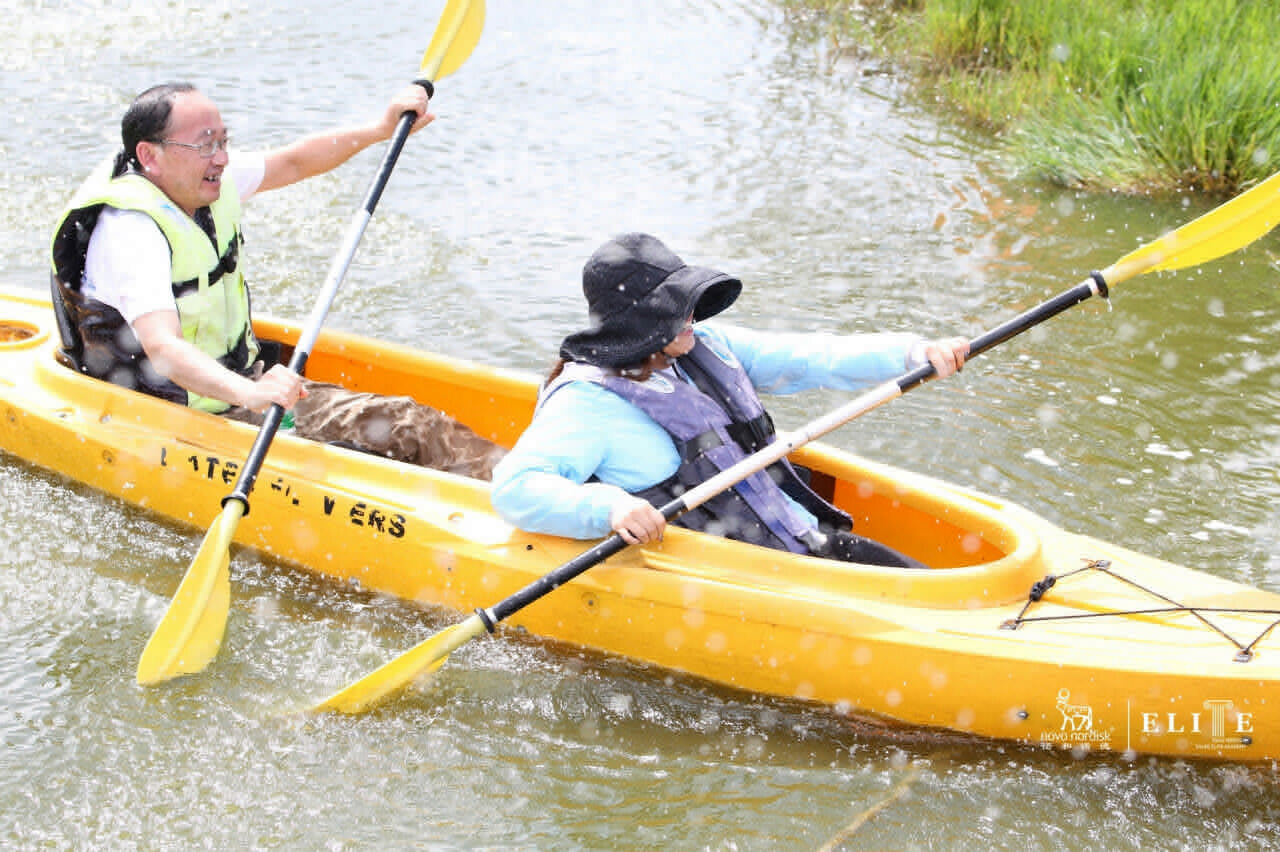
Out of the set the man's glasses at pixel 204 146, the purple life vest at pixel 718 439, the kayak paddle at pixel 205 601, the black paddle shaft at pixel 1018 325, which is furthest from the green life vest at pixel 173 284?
the black paddle shaft at pixel 1018 325

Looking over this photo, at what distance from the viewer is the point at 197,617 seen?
143 inches

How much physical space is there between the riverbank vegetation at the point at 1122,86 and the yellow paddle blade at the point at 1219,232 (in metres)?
3.63

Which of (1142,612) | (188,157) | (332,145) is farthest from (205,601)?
(1142,612)

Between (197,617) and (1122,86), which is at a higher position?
(1122,86)

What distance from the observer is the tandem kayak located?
3.24m

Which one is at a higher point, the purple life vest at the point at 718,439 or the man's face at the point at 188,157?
the man's face at the point at 188,157

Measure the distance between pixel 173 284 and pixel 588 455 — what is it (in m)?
1.43

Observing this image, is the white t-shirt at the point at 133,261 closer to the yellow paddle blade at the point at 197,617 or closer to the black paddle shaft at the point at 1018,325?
the yellow paddle blade at the point at 197,617

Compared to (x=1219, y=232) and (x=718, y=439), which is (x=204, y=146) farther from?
(x=1219, y=232)

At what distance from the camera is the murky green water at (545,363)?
330 centimetres

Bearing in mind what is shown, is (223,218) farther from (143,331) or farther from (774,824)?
(774,824)

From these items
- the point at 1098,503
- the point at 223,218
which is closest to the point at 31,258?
the point at 223,218

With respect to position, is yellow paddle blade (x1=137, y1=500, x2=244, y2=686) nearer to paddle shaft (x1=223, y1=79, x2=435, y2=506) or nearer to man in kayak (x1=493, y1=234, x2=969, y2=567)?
paddle shaft (x1=223, y1=79, x2=435, y2=506)

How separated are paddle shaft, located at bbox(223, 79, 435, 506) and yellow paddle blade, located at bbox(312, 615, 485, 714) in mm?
606
